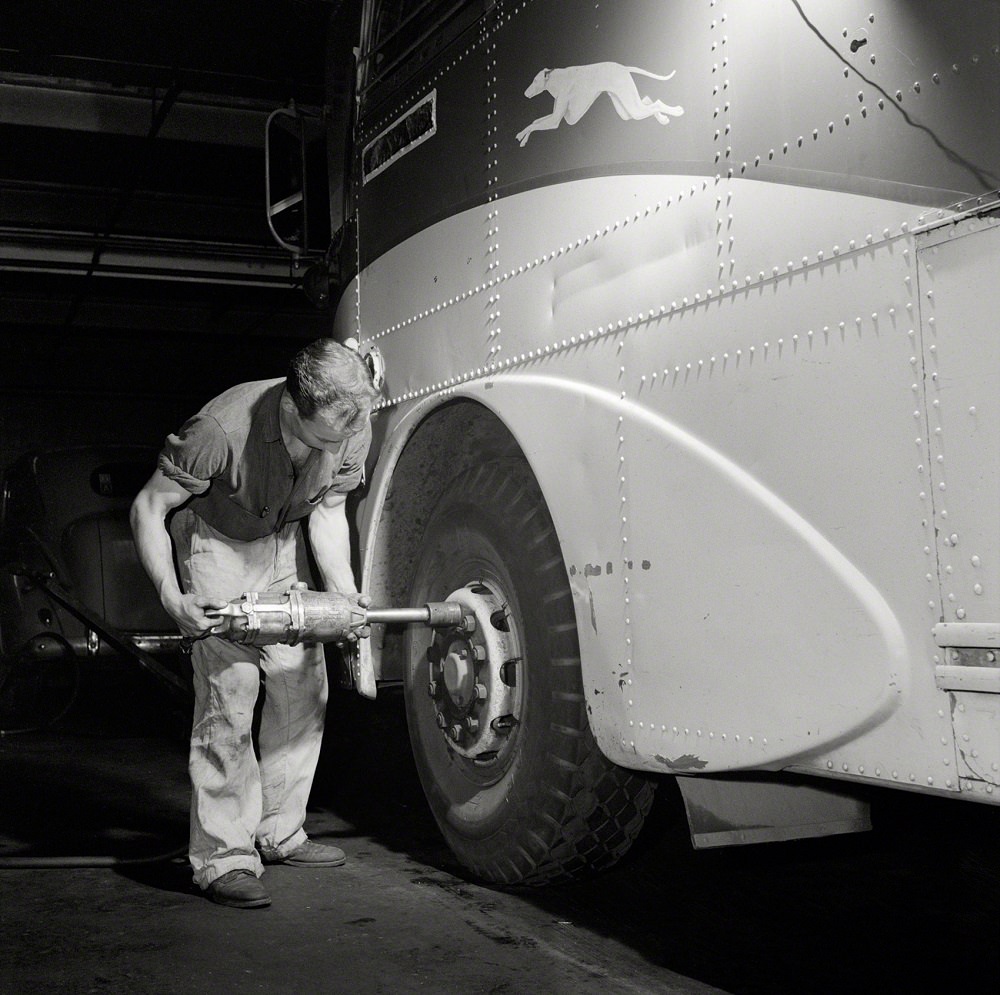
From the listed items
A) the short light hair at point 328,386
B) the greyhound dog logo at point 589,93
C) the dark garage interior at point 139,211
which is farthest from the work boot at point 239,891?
the dark garage interior at point 139,211

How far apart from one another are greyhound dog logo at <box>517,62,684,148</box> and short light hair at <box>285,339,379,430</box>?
31.8 inches

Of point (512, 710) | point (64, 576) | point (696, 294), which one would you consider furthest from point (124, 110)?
A: point (696, 294)

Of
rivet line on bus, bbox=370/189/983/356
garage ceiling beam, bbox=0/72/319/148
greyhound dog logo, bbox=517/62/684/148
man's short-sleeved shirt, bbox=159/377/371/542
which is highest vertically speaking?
garage ceiling beam, bbox=0/72/319/148

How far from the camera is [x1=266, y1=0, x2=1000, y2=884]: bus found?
78.1 inches

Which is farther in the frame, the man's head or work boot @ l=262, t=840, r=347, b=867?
work boot @ l=262, t=840, r=347, b=867

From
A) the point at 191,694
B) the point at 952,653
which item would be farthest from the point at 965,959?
the point at 191,694

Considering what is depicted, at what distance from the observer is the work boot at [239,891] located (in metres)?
3.39

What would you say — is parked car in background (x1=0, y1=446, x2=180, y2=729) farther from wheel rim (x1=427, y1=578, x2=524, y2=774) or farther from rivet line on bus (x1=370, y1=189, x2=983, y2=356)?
rivet line on bus (x1=370, y1=189, x2=983, y2=356)

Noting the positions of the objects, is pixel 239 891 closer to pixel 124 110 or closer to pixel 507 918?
pixel 507 918

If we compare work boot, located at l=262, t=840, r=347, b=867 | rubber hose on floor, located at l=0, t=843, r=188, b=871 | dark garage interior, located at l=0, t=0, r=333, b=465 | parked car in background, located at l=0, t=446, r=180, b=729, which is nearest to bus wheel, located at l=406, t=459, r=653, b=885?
work boot, located at l=262, t=840, r=347, b=867

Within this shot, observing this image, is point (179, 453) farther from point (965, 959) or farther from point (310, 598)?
point (965, 959)

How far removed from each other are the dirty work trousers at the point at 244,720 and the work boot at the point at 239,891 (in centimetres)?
4

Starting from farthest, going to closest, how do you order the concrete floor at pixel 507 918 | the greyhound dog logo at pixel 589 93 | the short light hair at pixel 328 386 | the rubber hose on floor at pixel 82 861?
1. the rubber hose on floor at pixel 82 861
2. the short light hair at pixel 328 386
3. the concrete floor at pixel 507 918
4. the greyhound dog logo at pixel 589 93

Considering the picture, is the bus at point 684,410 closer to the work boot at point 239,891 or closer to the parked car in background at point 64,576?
the work boot at point 239,891
